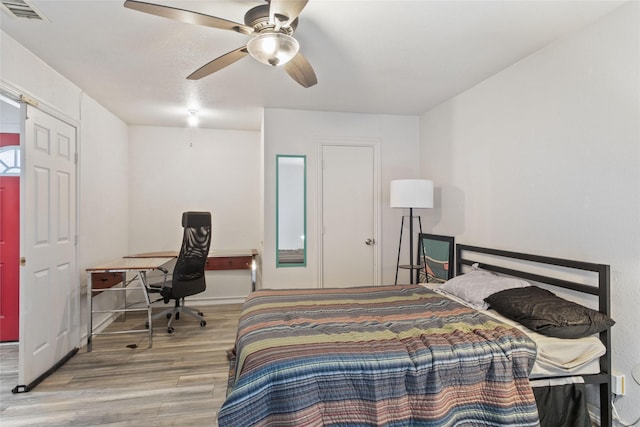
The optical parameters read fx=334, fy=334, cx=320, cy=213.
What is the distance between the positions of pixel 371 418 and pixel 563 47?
8.60 feet

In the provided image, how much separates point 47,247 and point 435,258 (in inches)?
144

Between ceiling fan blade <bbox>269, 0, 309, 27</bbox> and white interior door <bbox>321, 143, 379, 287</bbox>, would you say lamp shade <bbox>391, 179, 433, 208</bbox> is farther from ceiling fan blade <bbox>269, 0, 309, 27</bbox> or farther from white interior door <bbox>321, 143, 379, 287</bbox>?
ceiling fan blade <bbox>269, 0, 309, 27</bbox>

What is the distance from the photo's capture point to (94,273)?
133 inches

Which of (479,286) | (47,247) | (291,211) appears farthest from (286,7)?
(47,247)

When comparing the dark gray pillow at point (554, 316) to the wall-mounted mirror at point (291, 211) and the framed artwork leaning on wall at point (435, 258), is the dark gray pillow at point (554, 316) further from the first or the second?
the wall-mounted mirror at point (291, 211)

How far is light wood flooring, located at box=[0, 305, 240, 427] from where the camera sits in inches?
86.9

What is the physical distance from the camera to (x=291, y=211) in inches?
157

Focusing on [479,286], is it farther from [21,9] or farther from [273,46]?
[21,9]

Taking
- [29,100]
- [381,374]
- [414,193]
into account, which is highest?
[29,100]

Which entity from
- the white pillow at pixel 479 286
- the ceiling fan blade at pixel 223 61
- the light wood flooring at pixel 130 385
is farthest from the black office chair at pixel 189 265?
the white pillow at pixel 479 286

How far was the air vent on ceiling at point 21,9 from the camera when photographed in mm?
1890

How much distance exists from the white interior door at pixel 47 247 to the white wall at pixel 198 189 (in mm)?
1587

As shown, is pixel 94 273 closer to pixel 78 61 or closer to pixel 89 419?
pixel 89 419

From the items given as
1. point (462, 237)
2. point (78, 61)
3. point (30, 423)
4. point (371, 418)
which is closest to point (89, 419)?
point (30, 423)
